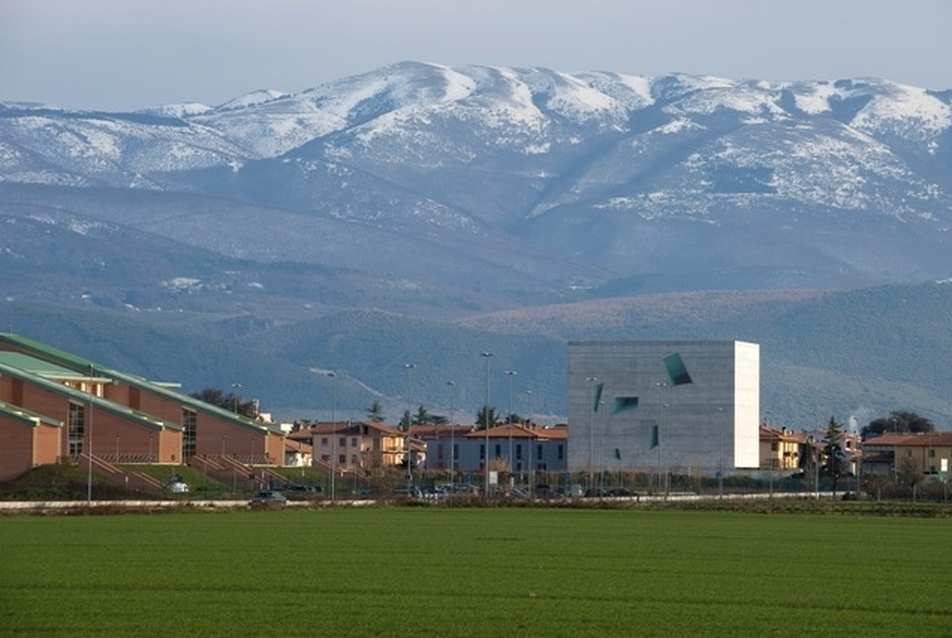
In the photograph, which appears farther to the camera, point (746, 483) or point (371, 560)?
point (746, 483)

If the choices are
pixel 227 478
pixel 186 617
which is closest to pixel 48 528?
pixel 186 617

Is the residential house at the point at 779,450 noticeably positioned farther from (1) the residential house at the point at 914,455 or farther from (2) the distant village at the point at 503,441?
(1) the residential house at the point at 914,455

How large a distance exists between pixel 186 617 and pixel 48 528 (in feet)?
88.6

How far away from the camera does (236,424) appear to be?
13212 cm

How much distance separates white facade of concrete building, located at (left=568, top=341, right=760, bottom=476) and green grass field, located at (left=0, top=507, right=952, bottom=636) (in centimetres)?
8652

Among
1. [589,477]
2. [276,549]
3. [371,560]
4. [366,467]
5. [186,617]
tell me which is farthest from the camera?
[366,467]

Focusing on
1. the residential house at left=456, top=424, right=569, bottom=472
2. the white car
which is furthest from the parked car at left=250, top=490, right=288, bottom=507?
the residential house at left=456, top=424, right=569, bottom=472

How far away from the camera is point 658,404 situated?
153250mm

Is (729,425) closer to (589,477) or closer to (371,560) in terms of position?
(589,477)

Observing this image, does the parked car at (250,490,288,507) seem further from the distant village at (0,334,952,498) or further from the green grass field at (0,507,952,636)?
the green grass field at (0,507,952,636)

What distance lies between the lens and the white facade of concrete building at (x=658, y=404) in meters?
153

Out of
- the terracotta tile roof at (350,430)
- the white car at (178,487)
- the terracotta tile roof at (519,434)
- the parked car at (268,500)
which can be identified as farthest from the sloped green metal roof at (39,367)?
the terracotta tile roof at (519,434)

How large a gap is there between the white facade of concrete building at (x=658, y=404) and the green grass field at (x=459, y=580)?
8652 cm

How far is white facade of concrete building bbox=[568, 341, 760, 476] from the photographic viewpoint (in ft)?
502
